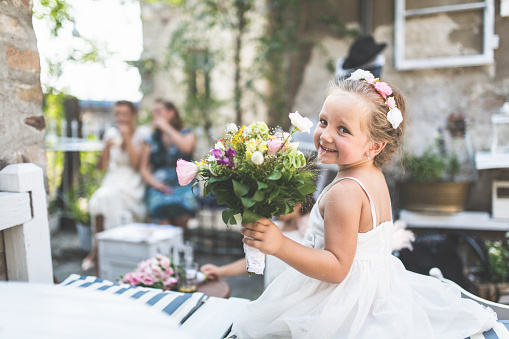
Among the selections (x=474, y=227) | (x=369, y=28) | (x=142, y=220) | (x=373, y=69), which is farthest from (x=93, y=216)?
(x=474, y=227)

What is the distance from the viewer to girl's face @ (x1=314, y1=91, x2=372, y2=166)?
1428 millimetres

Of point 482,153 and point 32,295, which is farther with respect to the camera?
point 482,153

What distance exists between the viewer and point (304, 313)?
4.63 feet

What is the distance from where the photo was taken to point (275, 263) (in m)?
2.28

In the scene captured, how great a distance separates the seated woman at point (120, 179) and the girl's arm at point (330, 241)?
3.59 meters

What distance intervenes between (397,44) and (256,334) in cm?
375

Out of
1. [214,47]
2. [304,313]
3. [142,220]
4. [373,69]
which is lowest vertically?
[142,220]

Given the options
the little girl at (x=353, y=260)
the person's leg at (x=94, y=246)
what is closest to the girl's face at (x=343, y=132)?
the little girl at (x=353, y=260)

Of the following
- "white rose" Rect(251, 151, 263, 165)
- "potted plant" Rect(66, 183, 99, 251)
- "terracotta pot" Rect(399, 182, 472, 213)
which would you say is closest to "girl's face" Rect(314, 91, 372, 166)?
"white rose" Rect(251, 151, 263, 165)

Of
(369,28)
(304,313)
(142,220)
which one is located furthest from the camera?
(142,220)

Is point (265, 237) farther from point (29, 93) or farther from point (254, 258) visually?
point (29, 93)

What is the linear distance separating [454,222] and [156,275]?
3048 mm

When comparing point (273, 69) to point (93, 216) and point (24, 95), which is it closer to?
point (93, 216)

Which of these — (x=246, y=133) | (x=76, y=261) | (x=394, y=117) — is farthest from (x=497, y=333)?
(x=76, y=261)
